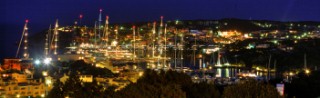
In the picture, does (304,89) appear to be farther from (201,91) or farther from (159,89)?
(159,89)

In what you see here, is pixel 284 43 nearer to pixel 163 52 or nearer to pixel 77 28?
pixel 163 52

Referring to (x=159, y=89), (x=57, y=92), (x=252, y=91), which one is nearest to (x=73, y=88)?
(x=57, y=92)

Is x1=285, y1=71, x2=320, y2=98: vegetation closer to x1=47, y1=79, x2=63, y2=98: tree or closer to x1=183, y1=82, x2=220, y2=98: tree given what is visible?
x1=183, y1=82, x2=220, y2=98: tree

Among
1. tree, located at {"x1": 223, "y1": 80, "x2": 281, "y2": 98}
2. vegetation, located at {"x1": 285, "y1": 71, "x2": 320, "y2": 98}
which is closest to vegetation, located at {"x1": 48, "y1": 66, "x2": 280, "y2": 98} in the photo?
tree, located at {"x1": 223, "y1": 80, "x2": 281, "y2": 98}

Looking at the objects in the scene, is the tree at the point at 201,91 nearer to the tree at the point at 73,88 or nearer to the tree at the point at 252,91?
the tree at the point at 73,88

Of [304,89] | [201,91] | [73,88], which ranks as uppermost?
[73,88]

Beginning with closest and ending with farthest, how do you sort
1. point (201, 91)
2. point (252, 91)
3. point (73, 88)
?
1. point (252, 91)
2. point (73, 88)
3. point (201, 91)

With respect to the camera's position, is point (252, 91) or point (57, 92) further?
point (57, 92)

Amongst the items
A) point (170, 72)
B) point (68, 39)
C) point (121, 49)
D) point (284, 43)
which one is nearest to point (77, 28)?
point (68, 39)

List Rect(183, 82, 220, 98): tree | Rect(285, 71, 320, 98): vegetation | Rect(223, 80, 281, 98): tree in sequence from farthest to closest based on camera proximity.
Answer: Rect(285, 71, 320, 98): vegetation, Rect(183, 82, 220, 98): tree, Rect(223, 80, 281, 98): tree
